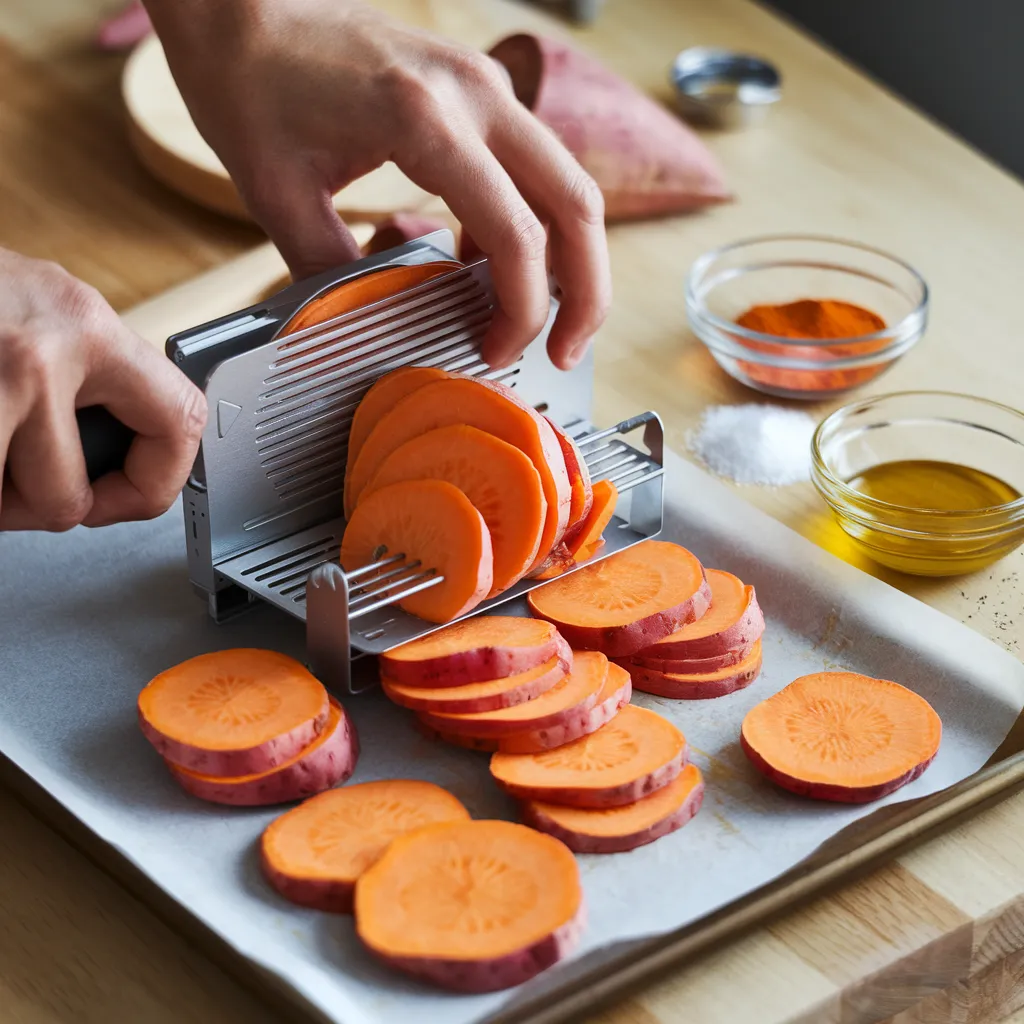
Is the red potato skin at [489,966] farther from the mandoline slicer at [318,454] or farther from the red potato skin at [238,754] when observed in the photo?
the mandoline slicer at [318,454]

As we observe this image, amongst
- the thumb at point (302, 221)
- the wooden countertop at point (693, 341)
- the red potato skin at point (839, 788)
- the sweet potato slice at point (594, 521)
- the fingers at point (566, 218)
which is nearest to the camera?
the wooden countertop at point (693, 341)

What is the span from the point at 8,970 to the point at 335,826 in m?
0.31

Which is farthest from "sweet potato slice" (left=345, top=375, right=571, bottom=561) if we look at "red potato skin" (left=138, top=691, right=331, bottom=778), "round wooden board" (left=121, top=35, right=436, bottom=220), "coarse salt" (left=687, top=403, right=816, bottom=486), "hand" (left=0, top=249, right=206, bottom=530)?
"round wooden board" (left=121, top=35, right=436, bottom=220)

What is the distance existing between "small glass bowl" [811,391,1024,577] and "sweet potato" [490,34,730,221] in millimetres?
698

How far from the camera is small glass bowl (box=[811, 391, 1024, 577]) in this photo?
1721 mm

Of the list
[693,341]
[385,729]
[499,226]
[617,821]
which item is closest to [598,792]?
[617,821]

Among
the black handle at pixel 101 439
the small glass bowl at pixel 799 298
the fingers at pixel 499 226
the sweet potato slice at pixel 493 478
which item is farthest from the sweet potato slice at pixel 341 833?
the small glass bowl at pixel 799 298

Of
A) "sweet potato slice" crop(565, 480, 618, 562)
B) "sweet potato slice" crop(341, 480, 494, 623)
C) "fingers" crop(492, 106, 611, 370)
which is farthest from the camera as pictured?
"fingers" crop(492, 106, 611, 370)

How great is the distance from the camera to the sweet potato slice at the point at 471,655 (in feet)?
4.80

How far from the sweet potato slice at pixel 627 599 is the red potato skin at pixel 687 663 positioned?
2 centimetres

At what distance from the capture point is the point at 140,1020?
1.25 metres

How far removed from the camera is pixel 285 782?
139 cm

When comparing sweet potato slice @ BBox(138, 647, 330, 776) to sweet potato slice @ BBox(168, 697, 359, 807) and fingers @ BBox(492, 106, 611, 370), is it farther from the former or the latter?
fingers @ BBox(492, 106, 611, 370)

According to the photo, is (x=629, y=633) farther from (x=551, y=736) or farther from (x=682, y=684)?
(x=551, y=736)
